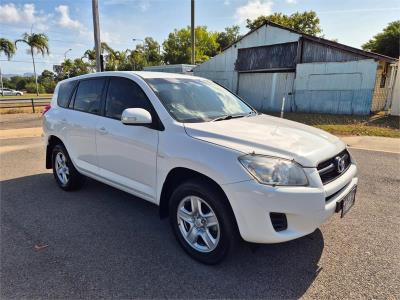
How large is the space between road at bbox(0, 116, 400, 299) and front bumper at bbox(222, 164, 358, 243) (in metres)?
0.41

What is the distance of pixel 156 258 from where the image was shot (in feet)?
10.0

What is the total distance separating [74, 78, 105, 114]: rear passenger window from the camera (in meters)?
4.20

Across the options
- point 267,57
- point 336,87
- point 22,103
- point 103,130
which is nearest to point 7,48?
point 22,103

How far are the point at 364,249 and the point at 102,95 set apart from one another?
3598 mm

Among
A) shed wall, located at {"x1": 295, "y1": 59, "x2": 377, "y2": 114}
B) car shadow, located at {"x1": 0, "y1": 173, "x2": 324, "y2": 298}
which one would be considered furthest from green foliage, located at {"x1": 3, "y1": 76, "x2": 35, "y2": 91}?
car shadow, located at {"x1": 0, "y1": 173, "x2": 324, "y2": 298}

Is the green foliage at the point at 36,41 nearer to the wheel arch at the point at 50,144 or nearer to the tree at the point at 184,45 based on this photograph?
the tree at the point at 184,45

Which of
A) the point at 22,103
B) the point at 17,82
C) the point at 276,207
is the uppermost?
the point at 276,207

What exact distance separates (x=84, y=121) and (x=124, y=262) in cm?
213

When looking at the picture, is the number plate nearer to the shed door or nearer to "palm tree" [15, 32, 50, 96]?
the shed door

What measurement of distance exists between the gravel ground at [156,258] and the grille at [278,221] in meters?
0.41

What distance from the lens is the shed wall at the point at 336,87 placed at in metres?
16.4

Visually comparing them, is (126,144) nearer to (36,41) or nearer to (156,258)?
(156,258)

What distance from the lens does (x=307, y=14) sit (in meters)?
50.9

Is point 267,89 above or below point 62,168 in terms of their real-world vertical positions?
above
